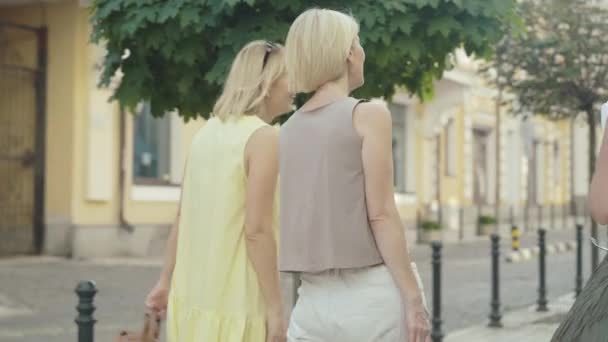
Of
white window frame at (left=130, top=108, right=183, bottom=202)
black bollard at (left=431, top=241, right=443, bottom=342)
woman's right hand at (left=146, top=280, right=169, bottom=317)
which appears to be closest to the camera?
woman's right hand at (left=146, top=280, right=169, bottom=317)

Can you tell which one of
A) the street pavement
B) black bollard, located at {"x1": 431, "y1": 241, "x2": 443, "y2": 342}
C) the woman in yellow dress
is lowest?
the street pavement

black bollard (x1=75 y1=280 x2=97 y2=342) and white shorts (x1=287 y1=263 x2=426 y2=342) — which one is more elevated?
white shorts (x1=287 y1=263 x2=426 y2=342)

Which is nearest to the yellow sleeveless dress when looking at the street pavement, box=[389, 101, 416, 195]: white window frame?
the street pavement

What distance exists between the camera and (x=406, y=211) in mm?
26703

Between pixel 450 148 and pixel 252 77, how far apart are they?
88.9 feet

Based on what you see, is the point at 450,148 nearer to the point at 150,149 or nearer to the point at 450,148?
the point at 450,148

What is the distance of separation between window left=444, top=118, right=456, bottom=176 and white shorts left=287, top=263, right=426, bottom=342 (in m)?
27.2

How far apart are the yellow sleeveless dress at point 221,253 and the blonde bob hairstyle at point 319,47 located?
368 millimetres

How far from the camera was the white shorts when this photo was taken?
293 centimetres

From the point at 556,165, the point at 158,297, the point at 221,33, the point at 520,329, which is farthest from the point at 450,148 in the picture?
the point at 158,297

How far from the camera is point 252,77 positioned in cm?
342

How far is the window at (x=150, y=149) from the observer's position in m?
19.1

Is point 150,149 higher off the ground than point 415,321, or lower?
higher

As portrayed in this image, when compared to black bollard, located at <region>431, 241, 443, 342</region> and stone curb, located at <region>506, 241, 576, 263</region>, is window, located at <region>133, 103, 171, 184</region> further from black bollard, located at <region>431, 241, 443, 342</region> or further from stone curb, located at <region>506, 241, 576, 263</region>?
black bollard, located at <region>431, 241, 443, 342</region>
